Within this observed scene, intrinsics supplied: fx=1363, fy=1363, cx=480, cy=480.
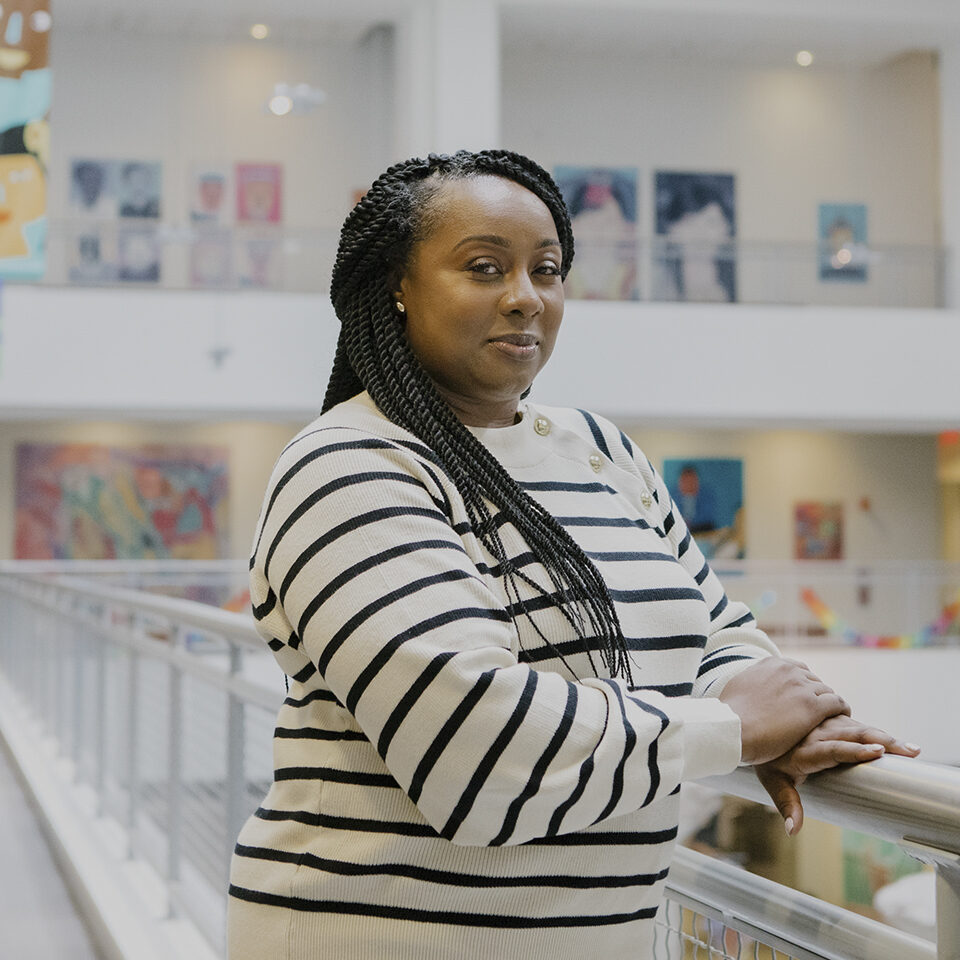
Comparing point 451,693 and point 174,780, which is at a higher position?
point 451,693

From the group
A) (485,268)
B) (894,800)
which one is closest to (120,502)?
(485,268)

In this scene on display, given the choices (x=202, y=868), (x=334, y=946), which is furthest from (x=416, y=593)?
(x=202, y=868)

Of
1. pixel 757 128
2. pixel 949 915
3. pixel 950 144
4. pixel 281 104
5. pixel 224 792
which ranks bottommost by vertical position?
pixel 224 792

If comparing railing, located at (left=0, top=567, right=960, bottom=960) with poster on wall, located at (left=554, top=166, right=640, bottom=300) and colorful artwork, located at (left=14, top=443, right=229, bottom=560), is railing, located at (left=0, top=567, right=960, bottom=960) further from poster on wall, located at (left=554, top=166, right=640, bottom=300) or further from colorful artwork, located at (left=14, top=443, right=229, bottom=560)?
poster on wall, located at (left=554, top=166, right=640, bottom=300)

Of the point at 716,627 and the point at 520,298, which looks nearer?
the point at 520,298

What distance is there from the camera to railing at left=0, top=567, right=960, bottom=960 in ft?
3.80

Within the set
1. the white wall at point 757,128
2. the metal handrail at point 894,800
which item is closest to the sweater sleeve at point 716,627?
the metal handrail at point 894,800

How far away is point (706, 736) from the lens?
4.21 feet

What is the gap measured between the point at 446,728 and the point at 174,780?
2734mm

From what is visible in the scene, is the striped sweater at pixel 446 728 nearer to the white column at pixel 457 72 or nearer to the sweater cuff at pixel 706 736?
the sweater cuff at pixel 706 736

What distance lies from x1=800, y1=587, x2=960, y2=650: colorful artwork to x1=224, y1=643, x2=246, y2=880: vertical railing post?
35.3 ft

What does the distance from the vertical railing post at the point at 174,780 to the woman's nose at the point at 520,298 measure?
2553 mm

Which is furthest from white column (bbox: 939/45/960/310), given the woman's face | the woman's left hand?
the woman's left hand

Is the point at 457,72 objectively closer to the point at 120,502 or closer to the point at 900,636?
the point at 120,502
